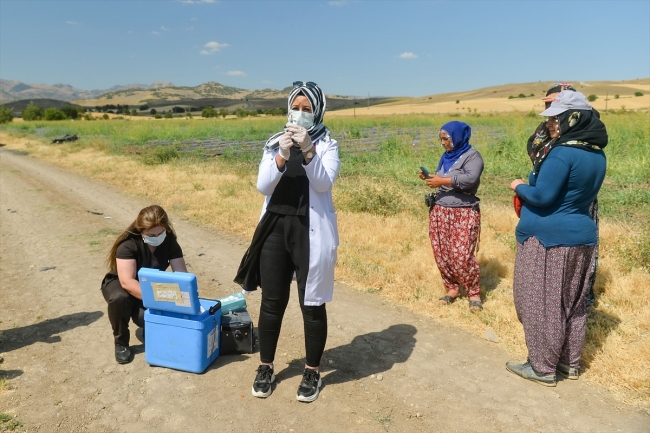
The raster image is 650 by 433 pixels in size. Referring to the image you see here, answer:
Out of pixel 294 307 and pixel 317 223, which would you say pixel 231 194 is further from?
pixel 317 223

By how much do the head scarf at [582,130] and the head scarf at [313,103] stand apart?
149cm

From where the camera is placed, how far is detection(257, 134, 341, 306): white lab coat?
2.70 meters

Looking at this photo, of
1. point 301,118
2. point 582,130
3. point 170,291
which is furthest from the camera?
point 170,291

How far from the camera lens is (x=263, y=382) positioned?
3.08 metres

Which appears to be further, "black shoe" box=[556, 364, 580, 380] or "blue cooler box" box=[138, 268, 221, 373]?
"black shoe" box=[556, 364, 580, 380]

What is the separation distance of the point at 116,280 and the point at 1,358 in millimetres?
1010

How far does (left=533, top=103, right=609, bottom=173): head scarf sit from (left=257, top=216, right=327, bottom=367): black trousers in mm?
1689

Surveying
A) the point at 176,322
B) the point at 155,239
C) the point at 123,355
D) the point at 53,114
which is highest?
the point at 53,114

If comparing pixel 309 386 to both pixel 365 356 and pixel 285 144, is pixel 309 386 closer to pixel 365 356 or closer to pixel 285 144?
pixel 365 356

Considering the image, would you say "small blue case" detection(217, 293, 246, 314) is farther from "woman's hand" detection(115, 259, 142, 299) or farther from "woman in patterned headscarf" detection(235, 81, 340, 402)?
"woman in patterned headscarf" detection(235, 81, 340, 402)

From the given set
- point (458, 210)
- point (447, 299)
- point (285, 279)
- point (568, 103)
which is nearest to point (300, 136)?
point (285, 279)

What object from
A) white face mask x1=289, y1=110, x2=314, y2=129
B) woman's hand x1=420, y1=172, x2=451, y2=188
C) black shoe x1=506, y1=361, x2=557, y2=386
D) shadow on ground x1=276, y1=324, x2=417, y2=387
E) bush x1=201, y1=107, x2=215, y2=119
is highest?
bush x1=201, y1=107, x2=215, y2=119

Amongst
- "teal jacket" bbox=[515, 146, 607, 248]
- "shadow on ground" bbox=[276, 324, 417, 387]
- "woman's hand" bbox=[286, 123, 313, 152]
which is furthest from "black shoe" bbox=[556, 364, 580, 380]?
"woman's hand" bbox=[286, 123, 313, 152]

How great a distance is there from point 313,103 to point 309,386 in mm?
1755
